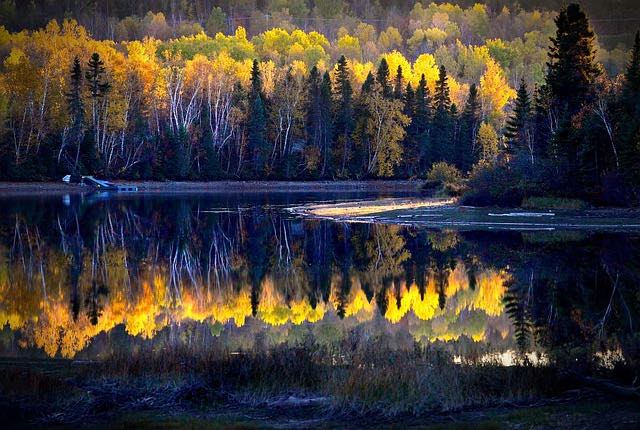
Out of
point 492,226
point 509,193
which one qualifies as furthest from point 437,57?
point 492,226

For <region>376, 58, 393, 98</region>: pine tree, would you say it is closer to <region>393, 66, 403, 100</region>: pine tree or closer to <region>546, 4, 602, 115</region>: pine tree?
<region>393, 66, 403, 100</region>: pine tree

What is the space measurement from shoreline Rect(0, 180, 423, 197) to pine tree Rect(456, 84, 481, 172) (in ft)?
24.3

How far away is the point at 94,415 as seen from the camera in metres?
9.86

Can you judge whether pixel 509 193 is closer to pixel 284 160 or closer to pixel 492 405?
pixel 492 405

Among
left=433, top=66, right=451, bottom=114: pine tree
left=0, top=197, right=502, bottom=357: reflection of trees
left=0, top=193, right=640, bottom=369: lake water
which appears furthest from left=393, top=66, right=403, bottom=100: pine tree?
left=0, top=193, right=640, bottom=369: lake water

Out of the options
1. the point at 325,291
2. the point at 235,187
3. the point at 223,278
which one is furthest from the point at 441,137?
the point at 325,291

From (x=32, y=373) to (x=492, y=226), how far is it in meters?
29.0

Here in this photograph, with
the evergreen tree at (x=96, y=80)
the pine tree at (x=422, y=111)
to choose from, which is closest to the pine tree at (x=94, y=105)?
the evergreen tree at (x=96, y=80)

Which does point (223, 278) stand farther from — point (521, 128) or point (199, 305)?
point (521, 128)

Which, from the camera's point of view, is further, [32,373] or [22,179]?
[22,179]

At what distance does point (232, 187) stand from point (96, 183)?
16550 millimetres

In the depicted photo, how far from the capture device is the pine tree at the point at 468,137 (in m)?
102

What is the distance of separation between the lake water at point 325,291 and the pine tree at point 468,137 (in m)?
66.0

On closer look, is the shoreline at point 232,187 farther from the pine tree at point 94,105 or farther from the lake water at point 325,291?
the lake water at point 325,291
